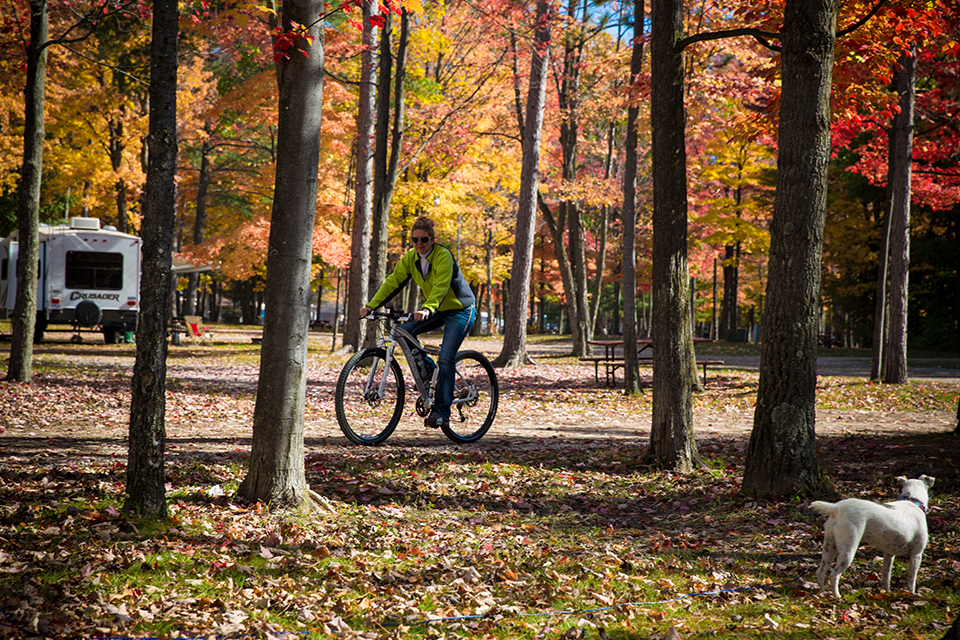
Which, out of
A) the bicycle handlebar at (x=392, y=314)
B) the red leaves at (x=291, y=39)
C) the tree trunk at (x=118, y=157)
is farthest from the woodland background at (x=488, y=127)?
the bicycle handlebar at (x=392, y=314)

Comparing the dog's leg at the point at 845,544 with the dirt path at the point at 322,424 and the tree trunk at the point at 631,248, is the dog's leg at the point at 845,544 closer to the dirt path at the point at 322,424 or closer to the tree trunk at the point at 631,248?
the dirt path at the point at 322,424

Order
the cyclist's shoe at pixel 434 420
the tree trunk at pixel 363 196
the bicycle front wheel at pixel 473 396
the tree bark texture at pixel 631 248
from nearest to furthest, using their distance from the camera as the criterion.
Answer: the cyclist's shoe at pixel 434 420 < the bicycle front wheel at pixel 473 396 < the tree bark texture at pixel 631 248 < the tree trunk at pixel 363 196

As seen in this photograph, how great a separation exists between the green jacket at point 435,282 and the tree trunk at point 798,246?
2934 mm

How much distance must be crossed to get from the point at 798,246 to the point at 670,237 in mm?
1249

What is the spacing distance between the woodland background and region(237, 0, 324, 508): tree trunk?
2681 mm

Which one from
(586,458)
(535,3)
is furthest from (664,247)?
(535,3)

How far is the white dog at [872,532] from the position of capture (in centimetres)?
344

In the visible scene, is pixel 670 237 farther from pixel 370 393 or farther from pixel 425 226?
pixel 370 393

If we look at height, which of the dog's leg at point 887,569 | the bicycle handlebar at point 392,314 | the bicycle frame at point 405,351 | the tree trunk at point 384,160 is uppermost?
the tree trunk at point 384,160

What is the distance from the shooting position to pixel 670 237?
20.6ft

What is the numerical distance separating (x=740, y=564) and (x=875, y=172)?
48.0 feet

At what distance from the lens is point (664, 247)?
631 centimetres

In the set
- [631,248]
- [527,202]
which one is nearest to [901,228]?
[631,248]

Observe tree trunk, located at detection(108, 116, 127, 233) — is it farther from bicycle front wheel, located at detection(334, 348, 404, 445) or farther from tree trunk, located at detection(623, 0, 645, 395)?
bicycle front wheel, located at detection(334, 348, 404, 445)
